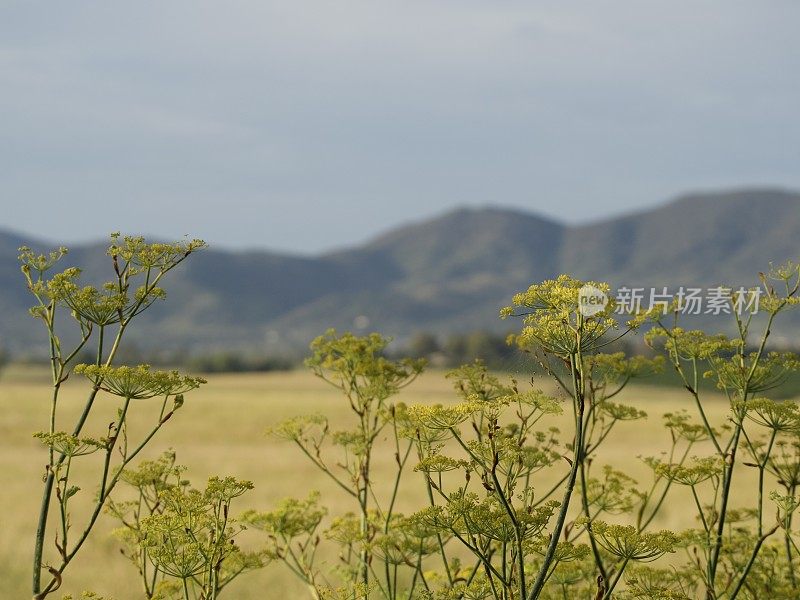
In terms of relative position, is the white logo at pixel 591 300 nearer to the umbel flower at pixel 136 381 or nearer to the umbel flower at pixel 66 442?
the umbel flower at pixel 136 381

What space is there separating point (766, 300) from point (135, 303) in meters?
3.76

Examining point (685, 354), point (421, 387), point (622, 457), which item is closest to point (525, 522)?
point (685, 354)

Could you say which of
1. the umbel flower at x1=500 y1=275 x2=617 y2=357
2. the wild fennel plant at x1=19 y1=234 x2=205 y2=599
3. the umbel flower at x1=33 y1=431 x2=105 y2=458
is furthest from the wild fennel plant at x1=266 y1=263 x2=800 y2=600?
the umbel flower at x1=33 y1=431 x2=105 y2=458

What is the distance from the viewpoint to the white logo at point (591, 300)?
4.61 m

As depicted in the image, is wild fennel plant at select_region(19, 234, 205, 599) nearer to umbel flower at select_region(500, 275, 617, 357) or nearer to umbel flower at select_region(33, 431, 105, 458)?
umbel flower at select_region(33, 431, 105, 458)

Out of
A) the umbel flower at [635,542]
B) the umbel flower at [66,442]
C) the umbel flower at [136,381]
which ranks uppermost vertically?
the umbel flower at [136,381]

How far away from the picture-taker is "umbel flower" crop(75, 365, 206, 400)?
4703 mm

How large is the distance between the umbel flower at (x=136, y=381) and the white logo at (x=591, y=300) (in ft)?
6.62

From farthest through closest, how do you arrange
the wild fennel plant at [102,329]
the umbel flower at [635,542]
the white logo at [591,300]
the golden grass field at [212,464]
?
the golden grass field at [212,464] < the umbel flower at [635,542] < the wild fennel plant at [102,329] < the white logo at [591,300]

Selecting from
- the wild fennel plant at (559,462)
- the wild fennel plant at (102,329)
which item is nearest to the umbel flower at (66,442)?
the wild fennel plant at (102,329)

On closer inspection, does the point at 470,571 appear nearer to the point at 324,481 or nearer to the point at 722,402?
the point at 324,481

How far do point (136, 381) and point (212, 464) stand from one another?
28.7m

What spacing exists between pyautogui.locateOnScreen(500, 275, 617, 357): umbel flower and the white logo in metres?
0.02

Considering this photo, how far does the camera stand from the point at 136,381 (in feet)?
15.8
